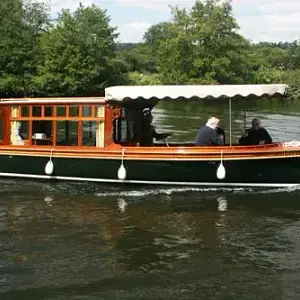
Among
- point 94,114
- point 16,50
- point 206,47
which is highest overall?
point 206,47

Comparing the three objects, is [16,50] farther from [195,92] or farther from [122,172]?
[195,92]

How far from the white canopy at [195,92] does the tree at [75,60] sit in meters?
46.4

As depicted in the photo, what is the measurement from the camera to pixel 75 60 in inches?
2429

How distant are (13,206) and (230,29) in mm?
72112

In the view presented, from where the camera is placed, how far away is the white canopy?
13750 mm

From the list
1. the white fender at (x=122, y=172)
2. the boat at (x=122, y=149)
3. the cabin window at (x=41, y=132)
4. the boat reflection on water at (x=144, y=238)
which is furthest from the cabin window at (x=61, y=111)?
the boat reflection on water at (x=144, y=238)

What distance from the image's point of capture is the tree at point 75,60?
6047cm

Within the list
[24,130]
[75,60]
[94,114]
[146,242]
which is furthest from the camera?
[75,60]

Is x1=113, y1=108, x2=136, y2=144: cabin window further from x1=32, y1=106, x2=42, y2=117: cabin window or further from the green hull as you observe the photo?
x1=32, y1=106, x2=42, y2=117: cabin window

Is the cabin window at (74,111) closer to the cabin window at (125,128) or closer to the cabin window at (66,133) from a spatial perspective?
the cabin window at (66,133)

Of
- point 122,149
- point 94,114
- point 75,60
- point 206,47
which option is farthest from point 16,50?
point 122,149

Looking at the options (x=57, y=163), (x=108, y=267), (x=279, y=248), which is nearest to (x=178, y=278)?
(x=108, y=267)

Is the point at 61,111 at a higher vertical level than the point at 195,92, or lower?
lower

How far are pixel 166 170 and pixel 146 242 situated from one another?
13.2 ft
